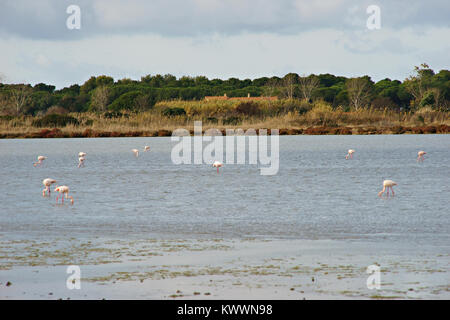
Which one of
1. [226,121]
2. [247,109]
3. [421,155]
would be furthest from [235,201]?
[247,109]

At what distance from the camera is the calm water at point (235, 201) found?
15.2 m

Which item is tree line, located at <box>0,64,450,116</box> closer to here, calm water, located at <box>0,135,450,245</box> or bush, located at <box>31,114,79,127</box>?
bush, located at <box>31,114,79,127</box>

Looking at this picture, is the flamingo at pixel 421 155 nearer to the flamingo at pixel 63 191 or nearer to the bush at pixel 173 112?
the flamingo at pixel 63 191

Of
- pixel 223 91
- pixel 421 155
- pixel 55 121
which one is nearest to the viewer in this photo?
pixel 421 155

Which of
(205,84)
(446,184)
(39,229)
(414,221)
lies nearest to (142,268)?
(39,229)

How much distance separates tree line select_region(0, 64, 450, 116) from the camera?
319 ft

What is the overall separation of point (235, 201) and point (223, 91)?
10864 cm

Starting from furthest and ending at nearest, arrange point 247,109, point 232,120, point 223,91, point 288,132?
point 223,91 < point 247,109 < point 232,120 < point 288,132

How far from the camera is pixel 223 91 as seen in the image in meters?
128

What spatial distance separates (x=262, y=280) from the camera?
10438 mm

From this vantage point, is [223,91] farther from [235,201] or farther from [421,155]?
[235,201]

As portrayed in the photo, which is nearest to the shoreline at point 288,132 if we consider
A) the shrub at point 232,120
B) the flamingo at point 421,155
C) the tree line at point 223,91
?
the shrub at point 232,120
